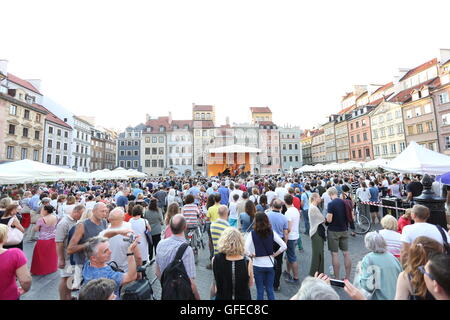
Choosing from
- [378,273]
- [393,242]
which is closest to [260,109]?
[393,242]

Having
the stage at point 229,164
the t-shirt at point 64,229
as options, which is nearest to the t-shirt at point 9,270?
the t-shirt at point 64,229

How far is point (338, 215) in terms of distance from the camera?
5.28m

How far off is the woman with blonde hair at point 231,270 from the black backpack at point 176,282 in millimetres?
440

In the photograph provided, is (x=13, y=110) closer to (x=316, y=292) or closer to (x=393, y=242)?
(x=316, y=292)

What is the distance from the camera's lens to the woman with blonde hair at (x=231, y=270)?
3.04 meters

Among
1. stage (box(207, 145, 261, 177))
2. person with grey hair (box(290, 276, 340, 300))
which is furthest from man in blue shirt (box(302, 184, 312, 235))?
stage (box(207, 145, 261, 177))

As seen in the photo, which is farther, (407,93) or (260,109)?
(260,109)

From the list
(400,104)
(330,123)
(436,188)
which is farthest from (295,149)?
(436,188)

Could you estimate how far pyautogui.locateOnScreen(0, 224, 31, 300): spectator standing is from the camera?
2748 mm

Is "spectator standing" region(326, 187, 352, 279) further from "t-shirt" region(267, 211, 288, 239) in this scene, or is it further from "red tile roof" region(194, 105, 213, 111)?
"red tile roof" region(194, 105, 213, 111)

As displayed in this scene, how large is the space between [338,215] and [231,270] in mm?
3417

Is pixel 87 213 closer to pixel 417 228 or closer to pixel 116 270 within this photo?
pixel 116 270

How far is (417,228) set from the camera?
144 inches
